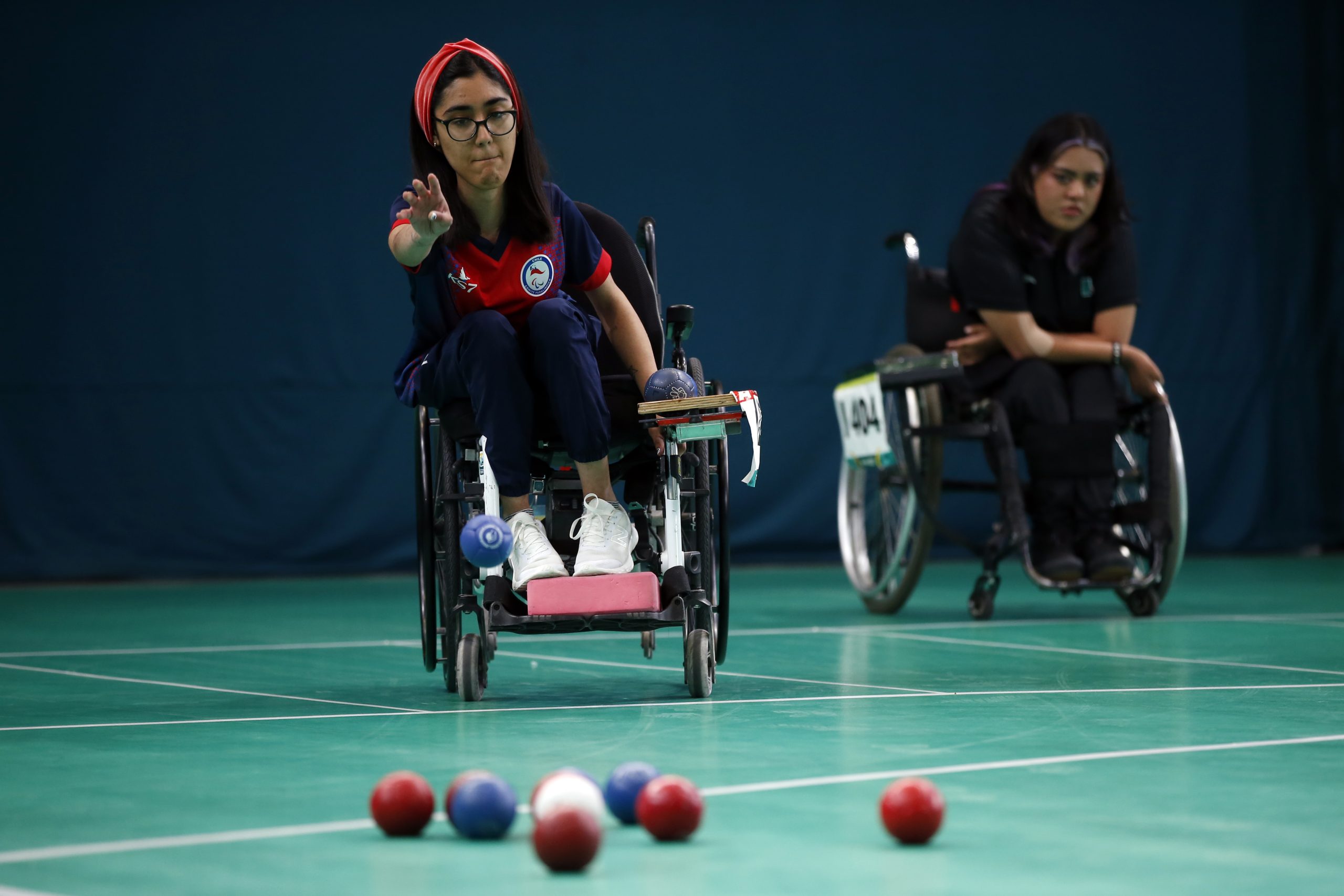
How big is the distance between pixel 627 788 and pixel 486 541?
84 centimetres

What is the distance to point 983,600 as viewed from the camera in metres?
4.00

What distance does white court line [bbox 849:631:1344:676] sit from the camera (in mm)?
2908

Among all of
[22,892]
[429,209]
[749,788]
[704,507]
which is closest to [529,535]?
[704,507]

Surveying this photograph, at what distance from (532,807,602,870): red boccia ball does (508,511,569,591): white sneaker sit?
1.12 m

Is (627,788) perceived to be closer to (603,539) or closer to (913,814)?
(913,814)

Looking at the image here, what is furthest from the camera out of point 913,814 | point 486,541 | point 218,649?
point 218,649

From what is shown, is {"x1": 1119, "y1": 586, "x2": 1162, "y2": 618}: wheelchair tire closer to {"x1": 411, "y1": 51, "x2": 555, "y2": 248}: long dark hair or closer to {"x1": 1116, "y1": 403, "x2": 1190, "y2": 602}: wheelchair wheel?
{"x1": 1116, "y1": 403, "x2": 1190, "y2": 602}: wheelchair wheel

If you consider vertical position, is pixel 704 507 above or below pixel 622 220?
below

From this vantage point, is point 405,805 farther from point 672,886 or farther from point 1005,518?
point 1005,518

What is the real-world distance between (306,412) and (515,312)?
12.2 ft

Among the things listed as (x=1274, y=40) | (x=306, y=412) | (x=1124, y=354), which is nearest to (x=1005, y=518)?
(x=1124, y=354)

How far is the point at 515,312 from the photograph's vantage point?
2660mm

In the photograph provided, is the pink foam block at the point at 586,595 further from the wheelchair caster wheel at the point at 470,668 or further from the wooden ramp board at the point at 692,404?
the wooden ramp board at the point at 692,404

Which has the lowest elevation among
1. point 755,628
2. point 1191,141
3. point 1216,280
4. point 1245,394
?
point 755,628
